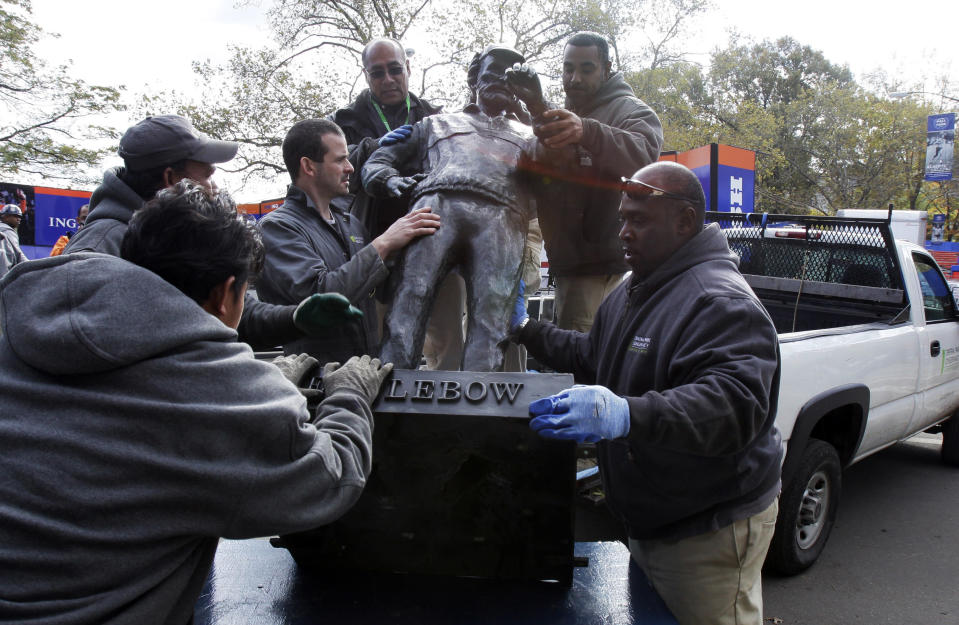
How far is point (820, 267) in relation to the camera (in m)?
4.97

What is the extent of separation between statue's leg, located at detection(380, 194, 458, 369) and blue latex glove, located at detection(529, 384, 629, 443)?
0.83m

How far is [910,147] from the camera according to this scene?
76.1ft

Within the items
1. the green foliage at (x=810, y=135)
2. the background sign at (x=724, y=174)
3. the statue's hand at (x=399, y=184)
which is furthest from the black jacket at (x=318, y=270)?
the green foliage at (x=810, y=135)

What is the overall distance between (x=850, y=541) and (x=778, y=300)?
1.85 metres

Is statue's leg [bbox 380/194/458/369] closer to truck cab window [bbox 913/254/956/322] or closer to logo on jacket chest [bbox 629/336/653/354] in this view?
logo on jacket chest [bbox 629/336/653/354]

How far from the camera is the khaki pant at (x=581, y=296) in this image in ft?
10.5

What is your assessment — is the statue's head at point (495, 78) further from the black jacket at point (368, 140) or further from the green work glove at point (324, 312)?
the green work glove at point (324, 312)

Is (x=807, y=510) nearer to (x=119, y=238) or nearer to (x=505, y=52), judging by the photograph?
(x=505, y=52)

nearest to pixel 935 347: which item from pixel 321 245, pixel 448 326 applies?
pixel 448 326

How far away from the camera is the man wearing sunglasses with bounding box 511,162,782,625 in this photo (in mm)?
1625

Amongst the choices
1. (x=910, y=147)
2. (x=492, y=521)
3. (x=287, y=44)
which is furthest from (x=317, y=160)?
(x=910, y=147)

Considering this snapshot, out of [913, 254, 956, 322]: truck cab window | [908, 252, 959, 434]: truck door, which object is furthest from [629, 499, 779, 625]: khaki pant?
[913, 254, 956, 322]: truck cab window

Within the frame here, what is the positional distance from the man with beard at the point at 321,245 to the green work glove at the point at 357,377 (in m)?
0.48

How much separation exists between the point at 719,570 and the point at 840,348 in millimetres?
2327
